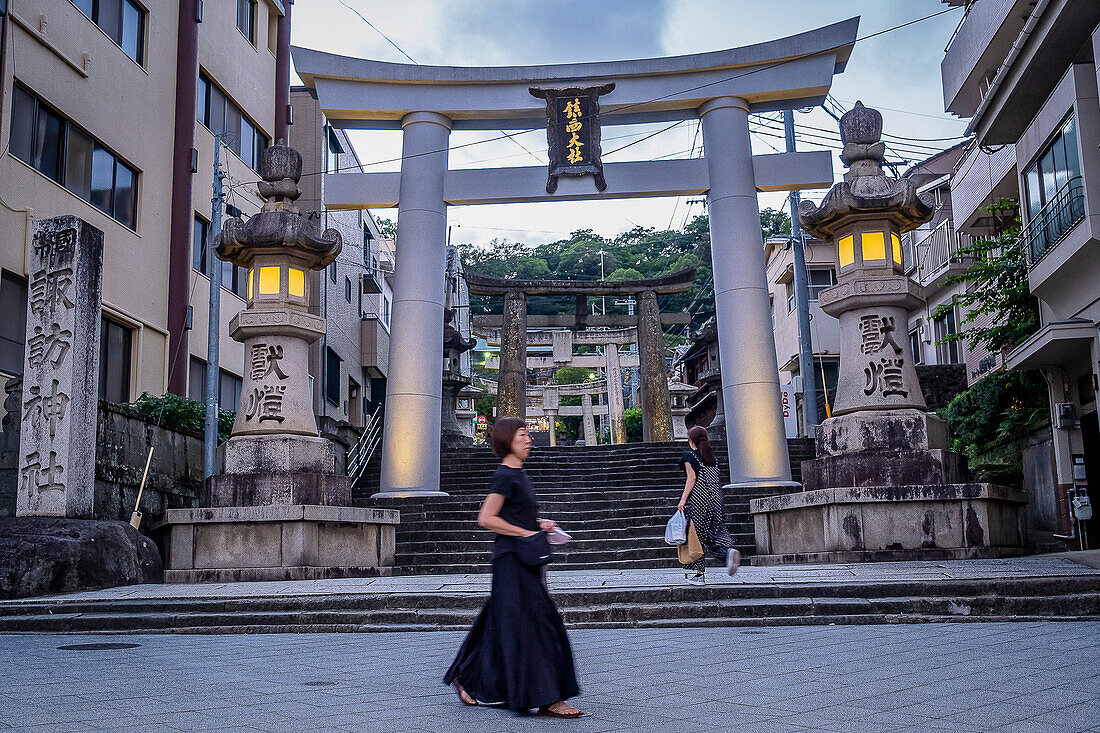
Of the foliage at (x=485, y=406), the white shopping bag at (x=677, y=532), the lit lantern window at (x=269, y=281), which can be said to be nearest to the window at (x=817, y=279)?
the lit lantern window at (x=269, y=281)

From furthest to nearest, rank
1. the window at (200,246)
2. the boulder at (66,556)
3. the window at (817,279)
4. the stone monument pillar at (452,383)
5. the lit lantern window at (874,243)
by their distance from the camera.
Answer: the window at (817,279)
the stone monument pillar at (452,383)
the window at (200,246)
the lit lantern window at (874,243)
the boulder at (66,556)

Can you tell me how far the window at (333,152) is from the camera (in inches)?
1161

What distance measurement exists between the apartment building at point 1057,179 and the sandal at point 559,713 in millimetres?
12575

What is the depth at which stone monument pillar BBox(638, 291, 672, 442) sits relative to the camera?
25188mm

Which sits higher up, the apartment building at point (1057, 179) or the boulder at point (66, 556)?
the apartment building at point (1057, 179)

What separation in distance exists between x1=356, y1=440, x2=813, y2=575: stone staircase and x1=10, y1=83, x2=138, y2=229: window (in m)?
7.06

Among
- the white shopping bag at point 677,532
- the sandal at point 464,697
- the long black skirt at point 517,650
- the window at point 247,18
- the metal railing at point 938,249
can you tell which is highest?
the window at point 247,18

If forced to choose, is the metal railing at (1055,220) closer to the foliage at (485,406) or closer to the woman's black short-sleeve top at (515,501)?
the woman's black short-sleeve top at (515,501)

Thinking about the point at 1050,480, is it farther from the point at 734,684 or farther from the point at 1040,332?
the point at 734,684

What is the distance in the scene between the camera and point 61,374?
11.2 metres

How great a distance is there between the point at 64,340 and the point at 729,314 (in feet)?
33.9

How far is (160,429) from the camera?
1416 cm

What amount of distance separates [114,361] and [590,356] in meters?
20.6

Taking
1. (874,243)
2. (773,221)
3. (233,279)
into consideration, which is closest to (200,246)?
(233,279)
